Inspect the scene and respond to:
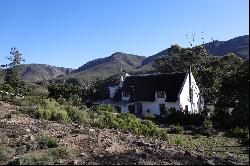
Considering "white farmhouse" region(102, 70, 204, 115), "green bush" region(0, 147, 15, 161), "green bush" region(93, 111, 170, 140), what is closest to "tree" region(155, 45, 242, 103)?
"white farmhouse" region(102, 70, 204, 115)

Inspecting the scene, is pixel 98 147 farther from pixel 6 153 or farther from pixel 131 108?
pixel 131 108

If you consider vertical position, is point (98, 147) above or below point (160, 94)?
below

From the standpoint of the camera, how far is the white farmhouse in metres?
52.6

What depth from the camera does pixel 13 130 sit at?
2200 centimetres

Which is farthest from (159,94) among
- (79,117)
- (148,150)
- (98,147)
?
(148,150)

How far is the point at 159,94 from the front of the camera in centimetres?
5366

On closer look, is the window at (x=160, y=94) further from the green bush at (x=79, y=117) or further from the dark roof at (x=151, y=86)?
the green bush at (x=79, y=117)

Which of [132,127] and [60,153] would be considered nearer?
[60,153]

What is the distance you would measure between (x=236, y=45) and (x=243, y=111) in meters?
184

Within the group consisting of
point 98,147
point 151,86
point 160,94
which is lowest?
point 98,147

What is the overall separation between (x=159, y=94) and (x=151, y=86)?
206 cm

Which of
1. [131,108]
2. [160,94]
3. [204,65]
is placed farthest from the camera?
[204,65]

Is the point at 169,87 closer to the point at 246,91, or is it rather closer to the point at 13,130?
the point at 13,130

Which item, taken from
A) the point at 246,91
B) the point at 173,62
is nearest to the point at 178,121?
the point at 246,91
